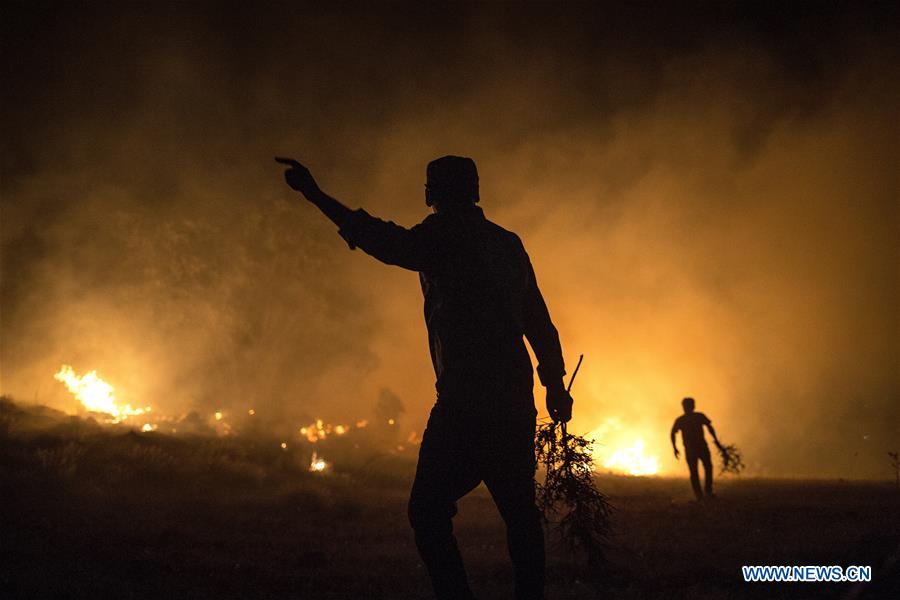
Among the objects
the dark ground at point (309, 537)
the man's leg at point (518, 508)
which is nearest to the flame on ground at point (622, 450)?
the dark ground at point (309, 537)

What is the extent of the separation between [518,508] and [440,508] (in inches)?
15.5

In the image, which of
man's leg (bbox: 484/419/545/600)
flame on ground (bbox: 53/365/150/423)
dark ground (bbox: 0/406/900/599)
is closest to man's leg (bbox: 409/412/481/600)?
man's leg (bbox: 484/419/545/600)

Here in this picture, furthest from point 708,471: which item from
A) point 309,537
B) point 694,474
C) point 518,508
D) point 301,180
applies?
point 301,180

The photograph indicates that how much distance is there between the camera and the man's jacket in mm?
2941

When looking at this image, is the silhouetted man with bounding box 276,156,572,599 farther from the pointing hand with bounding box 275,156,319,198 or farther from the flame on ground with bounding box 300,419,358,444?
the flame on ground with bounding box 300,419,358,444

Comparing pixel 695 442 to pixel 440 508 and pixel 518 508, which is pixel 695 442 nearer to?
pixel 518 508

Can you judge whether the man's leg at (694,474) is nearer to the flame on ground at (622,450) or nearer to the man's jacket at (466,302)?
the man's jacket at (466,302)

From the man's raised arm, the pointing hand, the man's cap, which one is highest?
the man's cap

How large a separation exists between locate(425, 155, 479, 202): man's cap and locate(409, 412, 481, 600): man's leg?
4.45 feet

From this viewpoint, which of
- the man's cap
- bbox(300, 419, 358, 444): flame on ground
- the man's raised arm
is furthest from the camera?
bbox(300, 419, 358, 444): flame on ground

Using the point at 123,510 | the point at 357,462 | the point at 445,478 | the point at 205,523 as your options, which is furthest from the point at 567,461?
the point at 357,462

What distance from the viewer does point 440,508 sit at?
294 centimetres

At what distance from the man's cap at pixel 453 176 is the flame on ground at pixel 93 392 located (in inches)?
1090

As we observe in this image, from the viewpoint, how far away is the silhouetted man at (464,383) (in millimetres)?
2912
